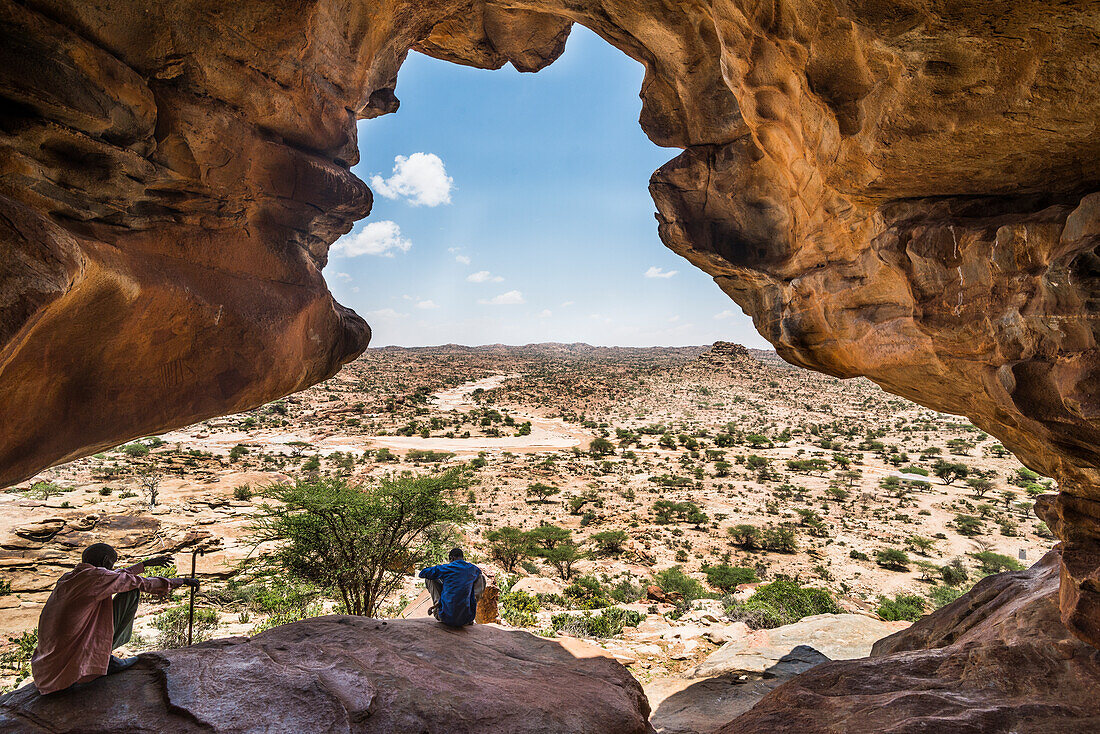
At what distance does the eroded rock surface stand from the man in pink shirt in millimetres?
6507

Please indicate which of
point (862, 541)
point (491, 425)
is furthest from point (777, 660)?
point (491, 425)

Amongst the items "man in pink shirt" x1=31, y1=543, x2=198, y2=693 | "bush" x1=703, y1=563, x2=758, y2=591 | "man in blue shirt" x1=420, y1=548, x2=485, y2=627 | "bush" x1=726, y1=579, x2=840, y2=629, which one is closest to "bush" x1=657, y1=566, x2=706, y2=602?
"bush" x1=703, y1=563, x2=758, y2=591

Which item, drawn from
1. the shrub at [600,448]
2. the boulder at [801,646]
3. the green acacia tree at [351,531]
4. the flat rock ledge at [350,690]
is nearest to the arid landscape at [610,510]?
the shrub at [600,448]

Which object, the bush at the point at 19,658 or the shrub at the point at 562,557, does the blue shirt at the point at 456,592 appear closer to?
the bush at the point at 19,658

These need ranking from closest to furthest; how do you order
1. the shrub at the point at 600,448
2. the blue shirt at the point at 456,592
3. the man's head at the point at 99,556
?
the man's head at the point at 99,556
the blue shirt at the point at 456,592
the shrub at the point at 600,448

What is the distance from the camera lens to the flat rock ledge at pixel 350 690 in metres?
4.59

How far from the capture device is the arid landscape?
44.8ft

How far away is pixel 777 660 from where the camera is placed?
29.0ft

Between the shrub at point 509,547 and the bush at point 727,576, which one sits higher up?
the shrub at point 509,547

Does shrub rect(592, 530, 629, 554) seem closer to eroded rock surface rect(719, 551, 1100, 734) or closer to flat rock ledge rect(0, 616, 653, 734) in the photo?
flat rock ledge rect(0, 616, 653, 734)

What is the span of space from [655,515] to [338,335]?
19704mm

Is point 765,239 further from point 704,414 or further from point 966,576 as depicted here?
point 704,414

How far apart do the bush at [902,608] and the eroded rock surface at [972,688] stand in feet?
28.7

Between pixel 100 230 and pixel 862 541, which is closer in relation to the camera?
pixel 100 230
